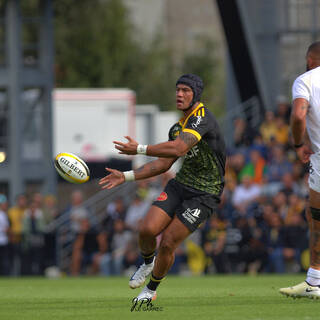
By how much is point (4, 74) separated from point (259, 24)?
23.6 feet

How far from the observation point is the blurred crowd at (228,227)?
763 inches

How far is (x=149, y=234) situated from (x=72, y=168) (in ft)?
3.62

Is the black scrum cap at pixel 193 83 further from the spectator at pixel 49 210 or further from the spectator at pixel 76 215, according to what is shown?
the spectator at pixel 49 210

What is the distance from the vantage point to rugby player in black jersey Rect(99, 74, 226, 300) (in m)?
9.23

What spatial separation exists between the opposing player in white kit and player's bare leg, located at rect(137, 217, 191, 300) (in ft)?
3.91

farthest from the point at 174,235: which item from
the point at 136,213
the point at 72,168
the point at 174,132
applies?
the point at 136,213

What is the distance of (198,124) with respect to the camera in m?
9.25

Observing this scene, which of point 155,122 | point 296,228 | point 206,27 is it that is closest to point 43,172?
point 155,122

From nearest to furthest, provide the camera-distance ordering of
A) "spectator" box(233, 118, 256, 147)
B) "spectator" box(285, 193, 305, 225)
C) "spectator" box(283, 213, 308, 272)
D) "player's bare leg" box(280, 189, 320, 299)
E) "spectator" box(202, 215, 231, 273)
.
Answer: "player's bare leg" box(280, 189, 320, 299) → "spectator" box(283, 213, 308, 272) → "spectator" box(285, 193, 305, 225) → "spectator" box(202, 215, 231, 273) → "spectator" box(233, 118, 256, 147)

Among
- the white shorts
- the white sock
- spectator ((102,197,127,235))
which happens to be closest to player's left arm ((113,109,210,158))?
the white shorts

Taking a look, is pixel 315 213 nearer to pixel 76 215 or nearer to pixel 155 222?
pixel 155 222

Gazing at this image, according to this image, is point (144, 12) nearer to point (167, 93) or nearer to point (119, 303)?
point (167, 93)

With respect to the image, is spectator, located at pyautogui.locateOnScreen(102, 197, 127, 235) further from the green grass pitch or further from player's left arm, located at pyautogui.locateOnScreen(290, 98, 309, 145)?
player's left arm, located at pyautogui.locateOnScreen(290, 98, 309, 145)

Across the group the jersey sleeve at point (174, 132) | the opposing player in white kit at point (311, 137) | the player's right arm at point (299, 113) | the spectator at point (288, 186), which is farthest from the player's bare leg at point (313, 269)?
the spectator at point (288, 186)
